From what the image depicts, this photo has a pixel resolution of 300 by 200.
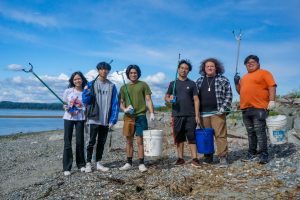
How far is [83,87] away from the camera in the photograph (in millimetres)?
7496

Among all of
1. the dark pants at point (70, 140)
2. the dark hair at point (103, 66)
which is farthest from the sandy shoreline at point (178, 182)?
the dark hair at point (103, 66)

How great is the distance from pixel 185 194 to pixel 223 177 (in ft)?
3.40

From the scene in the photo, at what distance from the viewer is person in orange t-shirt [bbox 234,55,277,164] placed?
6906 millimetres

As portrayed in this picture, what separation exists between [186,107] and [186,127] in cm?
40

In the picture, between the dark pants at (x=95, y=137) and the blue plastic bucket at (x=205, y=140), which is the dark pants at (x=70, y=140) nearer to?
the dark pants at (x=95, y=137)

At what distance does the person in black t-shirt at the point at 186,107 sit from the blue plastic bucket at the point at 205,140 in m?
0.10

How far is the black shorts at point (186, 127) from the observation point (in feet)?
23.7

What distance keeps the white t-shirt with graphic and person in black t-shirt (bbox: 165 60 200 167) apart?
1.71 m

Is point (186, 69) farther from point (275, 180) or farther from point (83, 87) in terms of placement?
point (275, 180)

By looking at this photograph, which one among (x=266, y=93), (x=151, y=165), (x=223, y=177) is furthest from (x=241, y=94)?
(x=151, y=165)

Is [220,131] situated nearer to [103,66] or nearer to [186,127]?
[186,127]

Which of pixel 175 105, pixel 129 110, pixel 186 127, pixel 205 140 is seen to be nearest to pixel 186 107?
pixel 175 105

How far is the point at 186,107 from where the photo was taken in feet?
23.6

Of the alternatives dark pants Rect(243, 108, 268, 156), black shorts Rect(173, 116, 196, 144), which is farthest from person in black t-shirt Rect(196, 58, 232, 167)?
dark pants Rect(243, 108, 268, 156)
